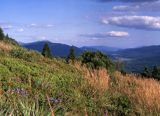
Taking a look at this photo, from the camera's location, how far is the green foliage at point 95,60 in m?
26.9

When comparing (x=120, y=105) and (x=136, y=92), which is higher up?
(x=136, y=92)

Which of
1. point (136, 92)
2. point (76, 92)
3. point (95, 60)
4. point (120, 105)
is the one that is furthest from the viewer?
point (95, 60)

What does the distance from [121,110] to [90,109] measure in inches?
36.2

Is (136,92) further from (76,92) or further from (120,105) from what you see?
(76,92)

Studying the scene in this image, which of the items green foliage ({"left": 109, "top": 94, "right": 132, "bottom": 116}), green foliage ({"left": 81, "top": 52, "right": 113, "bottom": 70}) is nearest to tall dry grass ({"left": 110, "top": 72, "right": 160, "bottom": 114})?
green foliage ({"left": 109, "top": 94, "right": 132, "bottom": 116})

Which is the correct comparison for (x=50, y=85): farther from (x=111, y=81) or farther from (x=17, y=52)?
(x=17, y=52)

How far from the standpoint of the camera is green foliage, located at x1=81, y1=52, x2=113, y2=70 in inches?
1058

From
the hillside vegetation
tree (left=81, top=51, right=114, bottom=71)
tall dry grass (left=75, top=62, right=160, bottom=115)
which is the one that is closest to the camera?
the hillside vegetation

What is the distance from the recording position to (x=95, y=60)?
91.1 ft

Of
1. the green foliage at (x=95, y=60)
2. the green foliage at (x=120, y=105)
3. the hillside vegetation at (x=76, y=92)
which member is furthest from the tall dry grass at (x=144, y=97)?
the green foliage at (x=95, y=60)

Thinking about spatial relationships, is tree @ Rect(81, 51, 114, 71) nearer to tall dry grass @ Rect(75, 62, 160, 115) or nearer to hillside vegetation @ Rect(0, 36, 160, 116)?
tall dry grass @ Rect(75, 62, 160, 115)

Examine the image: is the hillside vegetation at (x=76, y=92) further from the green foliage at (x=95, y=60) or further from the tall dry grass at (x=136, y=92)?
the green foliage at (x=95, y=60)

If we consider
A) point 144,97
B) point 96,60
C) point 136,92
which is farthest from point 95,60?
point 144,97

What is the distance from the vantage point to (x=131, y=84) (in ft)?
57.1
